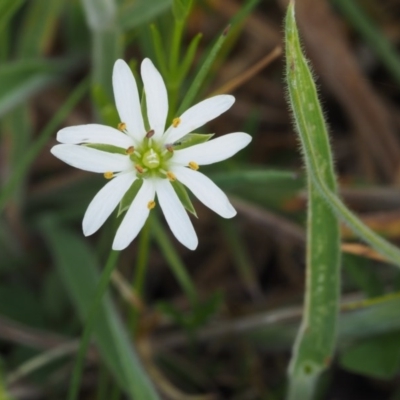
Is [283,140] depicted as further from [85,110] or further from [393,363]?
[393,363]

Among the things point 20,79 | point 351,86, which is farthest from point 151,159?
point 351,86

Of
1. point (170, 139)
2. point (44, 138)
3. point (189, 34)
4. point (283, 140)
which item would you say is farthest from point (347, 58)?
point (170, 139)

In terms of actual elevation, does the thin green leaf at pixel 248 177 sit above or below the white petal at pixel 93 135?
below

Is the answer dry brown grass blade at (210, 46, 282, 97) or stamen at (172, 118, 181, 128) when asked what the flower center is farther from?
dry brown grass blade at (210, 46, 282, 97)

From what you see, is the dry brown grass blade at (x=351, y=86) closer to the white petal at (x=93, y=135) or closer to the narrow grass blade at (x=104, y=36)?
the narrow grass blade at (x=104, y=36)

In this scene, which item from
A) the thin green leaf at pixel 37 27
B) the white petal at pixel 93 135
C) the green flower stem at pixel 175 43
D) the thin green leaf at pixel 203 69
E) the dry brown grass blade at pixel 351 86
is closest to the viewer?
the white petal at pixel 93 135

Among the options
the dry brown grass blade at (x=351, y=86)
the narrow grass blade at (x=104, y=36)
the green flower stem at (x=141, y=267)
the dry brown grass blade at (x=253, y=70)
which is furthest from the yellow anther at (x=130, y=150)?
the dry brown grass blade at (x=351, y=86)

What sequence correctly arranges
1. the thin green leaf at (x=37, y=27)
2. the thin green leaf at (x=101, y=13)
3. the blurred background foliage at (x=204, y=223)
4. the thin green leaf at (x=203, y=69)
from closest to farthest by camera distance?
the thin green leaf at (x=203, y=69) → the thin green leaf at (x=101, y=13) → the blurred background foliage at (x=204, y=223) → the thin green leaf at (x=37, y=27)
